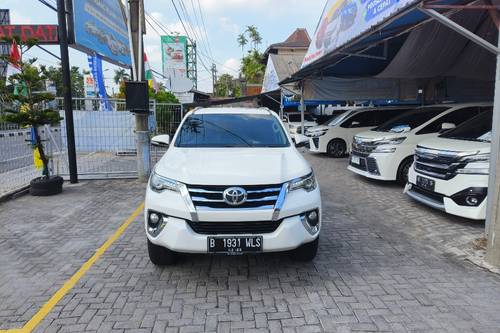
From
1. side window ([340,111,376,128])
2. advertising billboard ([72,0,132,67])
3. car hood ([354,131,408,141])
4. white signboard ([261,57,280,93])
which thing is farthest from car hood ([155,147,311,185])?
white signboard ([261,57,280,93])

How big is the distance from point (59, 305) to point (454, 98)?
1400 centimetres

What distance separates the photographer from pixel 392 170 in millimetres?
8031

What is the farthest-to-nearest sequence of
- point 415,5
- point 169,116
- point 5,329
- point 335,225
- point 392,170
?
point 169,116 → point 392,170 → point 335,225 → point 415,5 → point 5,329

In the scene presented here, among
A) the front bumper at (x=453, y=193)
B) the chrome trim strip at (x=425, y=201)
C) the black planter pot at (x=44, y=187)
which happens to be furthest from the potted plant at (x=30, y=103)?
the front bumper at (x=453, y=193)

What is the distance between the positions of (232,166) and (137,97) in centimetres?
562

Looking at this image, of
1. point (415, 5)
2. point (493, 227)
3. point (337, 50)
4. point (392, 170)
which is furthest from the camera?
point (337, 50)

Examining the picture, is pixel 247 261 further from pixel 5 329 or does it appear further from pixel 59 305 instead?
pixel 5 329

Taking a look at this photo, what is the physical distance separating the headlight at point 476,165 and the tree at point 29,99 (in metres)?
7.40

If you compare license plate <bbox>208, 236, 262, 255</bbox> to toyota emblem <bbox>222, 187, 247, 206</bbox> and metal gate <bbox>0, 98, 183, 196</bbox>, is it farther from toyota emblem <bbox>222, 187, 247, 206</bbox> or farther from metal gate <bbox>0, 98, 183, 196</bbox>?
metal gate <bbox>0, 98, 183, 196</bbox>

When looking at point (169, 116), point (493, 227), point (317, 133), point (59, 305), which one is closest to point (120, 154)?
point (169, 116)

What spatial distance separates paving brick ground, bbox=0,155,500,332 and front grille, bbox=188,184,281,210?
0.85 metres

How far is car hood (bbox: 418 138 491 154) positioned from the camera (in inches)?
209

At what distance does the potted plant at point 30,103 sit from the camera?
23.4 ft

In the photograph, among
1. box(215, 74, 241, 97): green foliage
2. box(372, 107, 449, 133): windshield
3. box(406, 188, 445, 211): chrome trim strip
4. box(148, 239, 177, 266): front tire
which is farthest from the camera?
box(215, 74, 241, 97): green foliage
